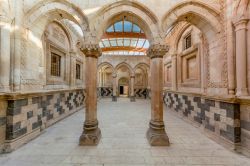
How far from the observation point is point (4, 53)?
3268 mm

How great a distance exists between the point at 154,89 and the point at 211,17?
2.95 metres

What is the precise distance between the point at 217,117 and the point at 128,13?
437 centimetres

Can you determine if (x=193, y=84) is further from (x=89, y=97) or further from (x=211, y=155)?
(x=89, y=97)

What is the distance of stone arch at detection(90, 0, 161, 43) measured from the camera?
382 cm

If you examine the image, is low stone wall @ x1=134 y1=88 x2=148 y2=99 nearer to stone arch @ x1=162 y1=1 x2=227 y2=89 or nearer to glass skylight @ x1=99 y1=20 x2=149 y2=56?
glass skylight @ x1=99 y1=20 x2=149 y2=56

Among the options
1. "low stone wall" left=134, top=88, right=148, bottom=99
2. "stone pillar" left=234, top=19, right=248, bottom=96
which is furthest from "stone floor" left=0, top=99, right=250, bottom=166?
"low stone wall" left=134, top=88, right=148, bottom=99

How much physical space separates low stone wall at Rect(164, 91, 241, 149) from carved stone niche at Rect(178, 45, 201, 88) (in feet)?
2.52

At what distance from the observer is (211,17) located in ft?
12.9

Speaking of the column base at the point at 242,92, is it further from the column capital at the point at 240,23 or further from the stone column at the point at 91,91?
the stone column at the point at 91,91

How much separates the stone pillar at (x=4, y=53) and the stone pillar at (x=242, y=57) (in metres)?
6.28

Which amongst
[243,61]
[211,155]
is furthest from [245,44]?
[211,155]

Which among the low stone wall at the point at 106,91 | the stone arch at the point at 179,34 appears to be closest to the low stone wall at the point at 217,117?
the stone arch at the point at 179,34

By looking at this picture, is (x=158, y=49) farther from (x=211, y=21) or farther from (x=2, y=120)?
(x=2, y=120)

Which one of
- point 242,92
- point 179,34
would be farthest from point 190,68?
point 242,92
